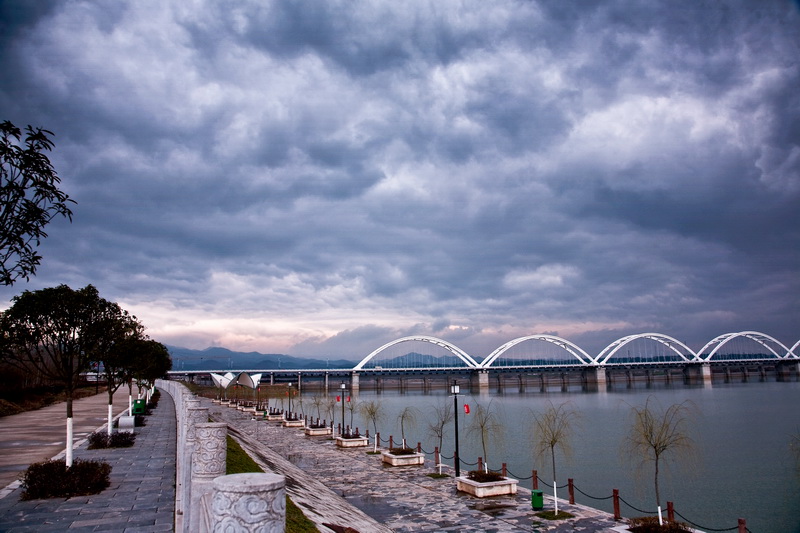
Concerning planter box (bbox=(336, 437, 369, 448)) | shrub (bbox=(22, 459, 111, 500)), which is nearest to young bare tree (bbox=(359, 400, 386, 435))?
planter box (bbox=(336, 437, 369, 448))

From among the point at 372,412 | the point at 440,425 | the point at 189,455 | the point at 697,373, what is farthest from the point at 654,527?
the point at 697,373

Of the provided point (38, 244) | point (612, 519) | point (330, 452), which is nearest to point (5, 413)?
point (330, 452)

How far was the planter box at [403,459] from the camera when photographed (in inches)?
1106

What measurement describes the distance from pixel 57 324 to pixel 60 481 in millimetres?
5673

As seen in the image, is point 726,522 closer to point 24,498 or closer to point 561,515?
point 561,515

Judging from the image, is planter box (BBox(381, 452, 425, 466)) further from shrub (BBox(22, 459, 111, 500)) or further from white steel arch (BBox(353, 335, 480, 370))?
white steel arch (BBox(353, 335, 480, 370))

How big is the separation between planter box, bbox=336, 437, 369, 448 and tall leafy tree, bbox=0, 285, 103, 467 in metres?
19.7

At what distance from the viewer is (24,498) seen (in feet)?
44.7

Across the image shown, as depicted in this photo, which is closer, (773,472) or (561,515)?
(561,515)

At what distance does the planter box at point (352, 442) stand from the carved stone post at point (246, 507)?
32.5 meters

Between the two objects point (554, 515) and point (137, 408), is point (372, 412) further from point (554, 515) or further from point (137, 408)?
point (554, 515)

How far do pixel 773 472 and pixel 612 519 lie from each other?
A: 791 inches

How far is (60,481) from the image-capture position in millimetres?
14258

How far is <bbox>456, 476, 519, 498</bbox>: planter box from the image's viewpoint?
20.8 metres
